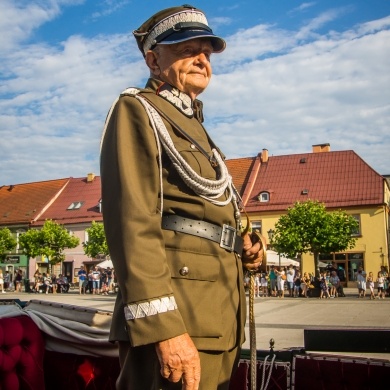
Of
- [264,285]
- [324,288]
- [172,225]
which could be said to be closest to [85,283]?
[264,285]

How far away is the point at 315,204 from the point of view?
2912 centimetres

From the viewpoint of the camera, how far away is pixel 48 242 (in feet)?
124

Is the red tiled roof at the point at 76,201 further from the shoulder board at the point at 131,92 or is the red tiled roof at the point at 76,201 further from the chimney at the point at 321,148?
the shoulder board at the point at 131,92

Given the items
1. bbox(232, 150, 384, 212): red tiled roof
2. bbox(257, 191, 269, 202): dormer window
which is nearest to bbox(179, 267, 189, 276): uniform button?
bbox(232, 150, 384, 212): red tiled roof

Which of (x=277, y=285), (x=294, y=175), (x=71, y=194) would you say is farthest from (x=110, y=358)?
(x=71, y=194)

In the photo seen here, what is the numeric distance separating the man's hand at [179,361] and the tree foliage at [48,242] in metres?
37.3

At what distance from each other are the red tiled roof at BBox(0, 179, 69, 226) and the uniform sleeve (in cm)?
4701

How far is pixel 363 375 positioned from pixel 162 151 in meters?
2.03

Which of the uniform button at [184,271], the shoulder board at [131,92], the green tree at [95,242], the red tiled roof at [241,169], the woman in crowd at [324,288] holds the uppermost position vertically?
the red tiled roof at [241,169]

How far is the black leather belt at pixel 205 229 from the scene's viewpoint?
77.1 inches

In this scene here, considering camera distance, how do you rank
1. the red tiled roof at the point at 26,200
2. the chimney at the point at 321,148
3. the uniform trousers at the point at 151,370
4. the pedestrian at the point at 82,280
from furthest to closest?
the red tiled roof at the point at 26,200 < the chimney at the point at 321,148 < the pedestrian at the point at 82,280 < the uniform trousers at the point at 151,370

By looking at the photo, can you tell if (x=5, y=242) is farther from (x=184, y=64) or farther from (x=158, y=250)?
(x=158, y=250)

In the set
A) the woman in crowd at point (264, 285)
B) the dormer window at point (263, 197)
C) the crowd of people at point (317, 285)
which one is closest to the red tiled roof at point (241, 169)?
the dormer window at point (263, 197)

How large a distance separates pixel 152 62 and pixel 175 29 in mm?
182
